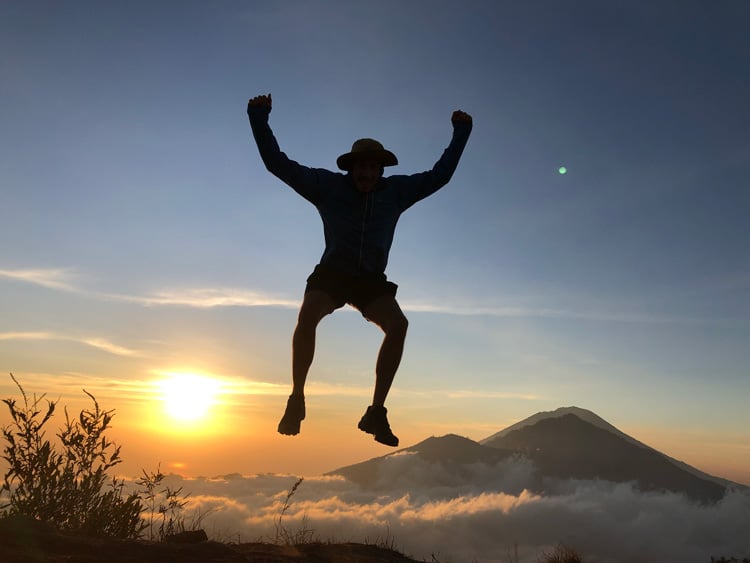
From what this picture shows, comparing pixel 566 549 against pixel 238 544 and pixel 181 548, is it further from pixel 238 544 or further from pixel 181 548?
pixel 181 548

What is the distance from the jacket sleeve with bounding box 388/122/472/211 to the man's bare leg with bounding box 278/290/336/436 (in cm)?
147

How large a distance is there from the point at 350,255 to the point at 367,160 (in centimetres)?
104

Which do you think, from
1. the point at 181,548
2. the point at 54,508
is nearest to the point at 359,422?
the point at 181,548

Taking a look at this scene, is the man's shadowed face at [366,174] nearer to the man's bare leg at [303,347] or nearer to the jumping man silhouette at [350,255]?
the jumping man silhouette at [350,255]

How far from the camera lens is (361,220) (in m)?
5.89

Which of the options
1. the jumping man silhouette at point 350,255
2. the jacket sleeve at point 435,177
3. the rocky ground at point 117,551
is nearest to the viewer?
the rocky ground at point 117,551

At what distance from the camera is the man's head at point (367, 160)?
5.93 m

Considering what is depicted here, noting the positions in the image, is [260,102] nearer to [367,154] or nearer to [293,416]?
[367,154]

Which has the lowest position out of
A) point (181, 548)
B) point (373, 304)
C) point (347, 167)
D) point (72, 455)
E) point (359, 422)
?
point (181, 548)

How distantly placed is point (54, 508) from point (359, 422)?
3.00 metres

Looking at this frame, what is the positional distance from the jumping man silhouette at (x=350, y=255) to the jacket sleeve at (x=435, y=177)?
0.95 feet

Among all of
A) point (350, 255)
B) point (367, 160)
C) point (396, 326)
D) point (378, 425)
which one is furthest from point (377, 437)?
point (367, 160)

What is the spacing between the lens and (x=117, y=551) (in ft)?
14.0

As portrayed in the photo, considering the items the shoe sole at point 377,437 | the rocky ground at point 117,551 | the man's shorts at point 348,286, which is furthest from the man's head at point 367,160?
the rocky ground at point 117,551
